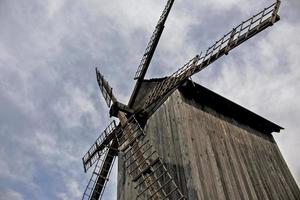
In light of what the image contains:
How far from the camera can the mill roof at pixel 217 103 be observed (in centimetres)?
1138

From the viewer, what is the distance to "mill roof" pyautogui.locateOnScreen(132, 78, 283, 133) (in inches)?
448

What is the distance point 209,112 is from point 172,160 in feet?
8.79

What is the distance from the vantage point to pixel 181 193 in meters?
8.42

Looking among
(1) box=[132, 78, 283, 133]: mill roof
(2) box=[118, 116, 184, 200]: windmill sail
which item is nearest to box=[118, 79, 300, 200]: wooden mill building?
(1) box=[132, 78, 283, 133]: mill roof

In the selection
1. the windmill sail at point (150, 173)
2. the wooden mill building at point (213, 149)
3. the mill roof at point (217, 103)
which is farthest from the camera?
the mill roof at point (217, 103)

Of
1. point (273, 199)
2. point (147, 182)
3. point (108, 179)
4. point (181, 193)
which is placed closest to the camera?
point (181, 193)

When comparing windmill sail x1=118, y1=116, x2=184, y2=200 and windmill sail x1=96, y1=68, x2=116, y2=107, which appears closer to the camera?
windmill sail x1=118, y1=116, x2=184, y2=200

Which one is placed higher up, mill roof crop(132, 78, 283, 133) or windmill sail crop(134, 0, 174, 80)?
windmill sail crop(134, 0, 174, 80)

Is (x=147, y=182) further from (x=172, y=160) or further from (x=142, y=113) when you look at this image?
(x=142, y=113)

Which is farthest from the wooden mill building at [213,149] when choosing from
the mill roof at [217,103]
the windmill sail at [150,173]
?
the windmill sail at [150,173]

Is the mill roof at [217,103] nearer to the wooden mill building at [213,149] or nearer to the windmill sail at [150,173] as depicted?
the wooden mill building at [213,149]

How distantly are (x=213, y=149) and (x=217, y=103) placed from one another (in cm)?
253

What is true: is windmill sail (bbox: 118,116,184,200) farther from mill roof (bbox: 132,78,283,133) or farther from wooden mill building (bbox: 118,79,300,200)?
mill roof (bbox: 132,78,283,133)

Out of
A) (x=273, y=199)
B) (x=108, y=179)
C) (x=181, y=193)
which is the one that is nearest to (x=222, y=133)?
(x=273, y=199)
